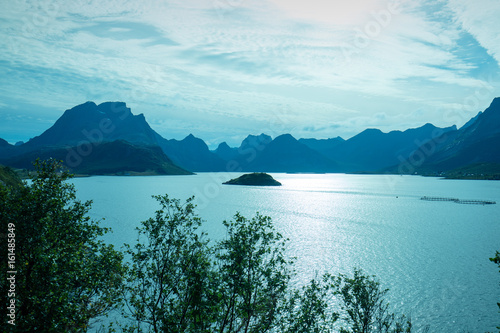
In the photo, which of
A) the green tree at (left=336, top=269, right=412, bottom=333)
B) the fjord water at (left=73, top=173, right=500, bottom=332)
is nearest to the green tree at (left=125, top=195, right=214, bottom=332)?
the green tree at (left=336, top=269, right=412, bottom=333)

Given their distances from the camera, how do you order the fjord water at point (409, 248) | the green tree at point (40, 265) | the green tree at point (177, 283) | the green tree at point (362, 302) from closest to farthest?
the green tree at point (40, 265) → the green tree at point (177, 283) → the green tree at point (362, 302) → the fjord water at point (409, 248)

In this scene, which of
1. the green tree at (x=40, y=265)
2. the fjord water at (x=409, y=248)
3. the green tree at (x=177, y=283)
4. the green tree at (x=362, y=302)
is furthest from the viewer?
the fjord water at (x=409, y=248)

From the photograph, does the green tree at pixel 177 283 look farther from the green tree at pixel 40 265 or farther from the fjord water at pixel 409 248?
the fjord water at pixel 409 248

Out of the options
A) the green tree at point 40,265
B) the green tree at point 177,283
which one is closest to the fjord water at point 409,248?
the green tree at point 177,283

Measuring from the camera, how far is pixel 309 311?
102 ft

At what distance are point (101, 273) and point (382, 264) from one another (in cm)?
7624

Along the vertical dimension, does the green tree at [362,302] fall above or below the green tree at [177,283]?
below

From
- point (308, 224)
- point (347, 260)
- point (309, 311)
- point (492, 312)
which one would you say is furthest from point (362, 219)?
point (309, 311)

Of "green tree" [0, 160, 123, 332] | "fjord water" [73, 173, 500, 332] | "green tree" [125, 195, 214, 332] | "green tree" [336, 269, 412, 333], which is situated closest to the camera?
"green tree" [0, 160, 123, 332]

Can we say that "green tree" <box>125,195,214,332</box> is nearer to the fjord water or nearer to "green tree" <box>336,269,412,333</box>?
"green tree" <box>336,269,412,333</box>

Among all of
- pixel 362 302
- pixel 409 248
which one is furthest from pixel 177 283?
pixel 409 248

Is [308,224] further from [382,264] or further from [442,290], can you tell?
[442,290]

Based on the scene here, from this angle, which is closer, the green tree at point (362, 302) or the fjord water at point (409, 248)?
the green tree at point (362, 302)

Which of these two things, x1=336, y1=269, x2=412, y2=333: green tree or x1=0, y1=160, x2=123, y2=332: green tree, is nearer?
x1=0, y1=160, x2=123, y2=332: green tree
